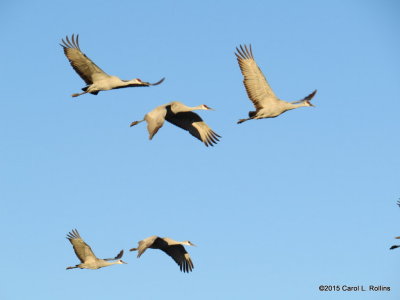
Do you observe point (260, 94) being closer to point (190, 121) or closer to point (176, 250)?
point (190, 121)

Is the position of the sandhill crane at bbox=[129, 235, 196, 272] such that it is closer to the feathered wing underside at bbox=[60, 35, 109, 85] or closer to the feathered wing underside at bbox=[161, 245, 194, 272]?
the feathered wing underside at bbox=[161, 245, 194, 272]

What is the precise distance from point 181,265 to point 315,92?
6.46 metres

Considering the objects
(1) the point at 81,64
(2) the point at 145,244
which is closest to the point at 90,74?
(1) the point at 81,64

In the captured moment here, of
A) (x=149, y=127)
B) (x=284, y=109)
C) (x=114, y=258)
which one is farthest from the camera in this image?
(x=114, y=258)

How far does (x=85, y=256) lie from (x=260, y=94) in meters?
8.00

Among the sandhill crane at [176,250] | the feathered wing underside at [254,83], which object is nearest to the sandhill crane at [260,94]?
the feathered wing underside at [254,83]

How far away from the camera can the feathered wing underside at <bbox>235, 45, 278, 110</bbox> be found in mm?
25062

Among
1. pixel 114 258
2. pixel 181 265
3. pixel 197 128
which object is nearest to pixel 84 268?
pixel 114 258

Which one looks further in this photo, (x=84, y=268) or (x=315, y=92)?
(x=84, y=268)

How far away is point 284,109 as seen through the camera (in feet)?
82.5

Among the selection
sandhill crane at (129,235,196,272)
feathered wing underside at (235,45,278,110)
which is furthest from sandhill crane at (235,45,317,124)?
sandhill crane at (129,235,196,272)

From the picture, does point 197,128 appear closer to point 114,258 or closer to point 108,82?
point 108,82

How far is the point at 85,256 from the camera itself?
2817 centimetres

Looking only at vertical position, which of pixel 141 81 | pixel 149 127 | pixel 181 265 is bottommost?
pixel 181 265
